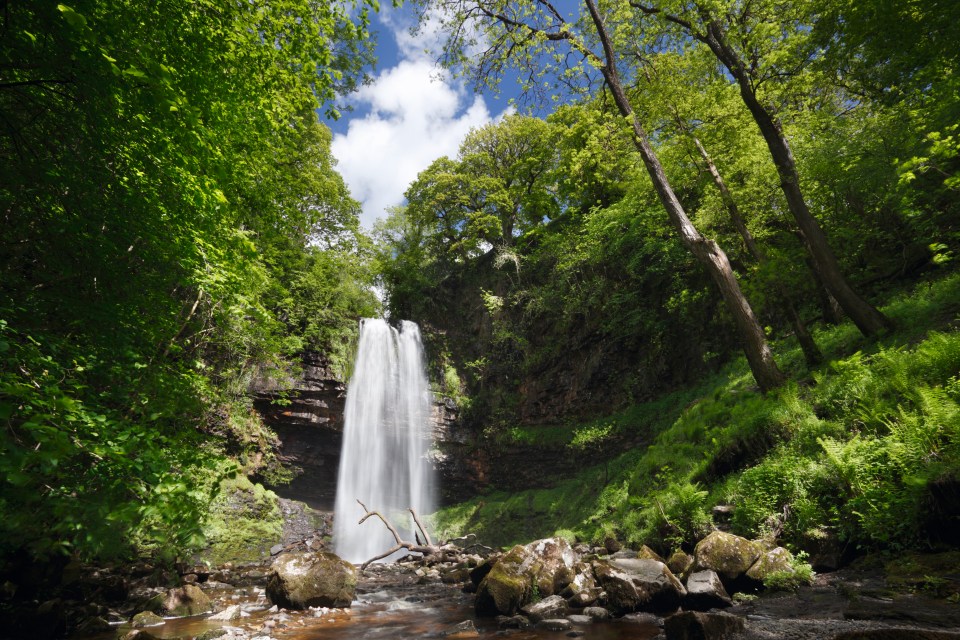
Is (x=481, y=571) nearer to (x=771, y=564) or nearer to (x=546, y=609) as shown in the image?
(x=546, y=609)

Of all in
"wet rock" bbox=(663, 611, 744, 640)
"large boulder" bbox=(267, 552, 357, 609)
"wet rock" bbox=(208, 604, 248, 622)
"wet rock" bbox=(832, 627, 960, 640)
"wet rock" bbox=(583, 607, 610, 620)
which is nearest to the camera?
"wet rock" bbox=(832, 627, 960, 640)

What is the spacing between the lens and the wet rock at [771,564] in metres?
5.49

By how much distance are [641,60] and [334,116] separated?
30.3 feet

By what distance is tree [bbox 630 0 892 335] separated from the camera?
31.0 feet

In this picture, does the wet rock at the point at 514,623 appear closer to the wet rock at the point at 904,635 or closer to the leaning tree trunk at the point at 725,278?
the wet rock at the point at 904,635

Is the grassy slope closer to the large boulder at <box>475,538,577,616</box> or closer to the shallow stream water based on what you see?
the large boulder at <box>475,538,577,616</box>

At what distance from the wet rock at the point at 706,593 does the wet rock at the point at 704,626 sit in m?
1.15

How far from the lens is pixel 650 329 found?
748 inches

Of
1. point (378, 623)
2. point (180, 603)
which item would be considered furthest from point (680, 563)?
point (180, 603)

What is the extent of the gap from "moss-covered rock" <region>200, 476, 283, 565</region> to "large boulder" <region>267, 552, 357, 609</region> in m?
6.95

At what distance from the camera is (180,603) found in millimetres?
8375

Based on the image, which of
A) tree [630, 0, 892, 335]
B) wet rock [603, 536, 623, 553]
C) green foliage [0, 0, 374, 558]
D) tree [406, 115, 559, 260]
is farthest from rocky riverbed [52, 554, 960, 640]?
tree [406, 115, 559, 260]

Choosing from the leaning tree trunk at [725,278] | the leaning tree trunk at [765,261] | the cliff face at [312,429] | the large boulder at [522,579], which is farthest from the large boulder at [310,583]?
the cliff face at [312,429]

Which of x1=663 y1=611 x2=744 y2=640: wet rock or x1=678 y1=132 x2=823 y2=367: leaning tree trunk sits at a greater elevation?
x1=678 y1=132 x2=823 y2=367: leaning tree trunk
